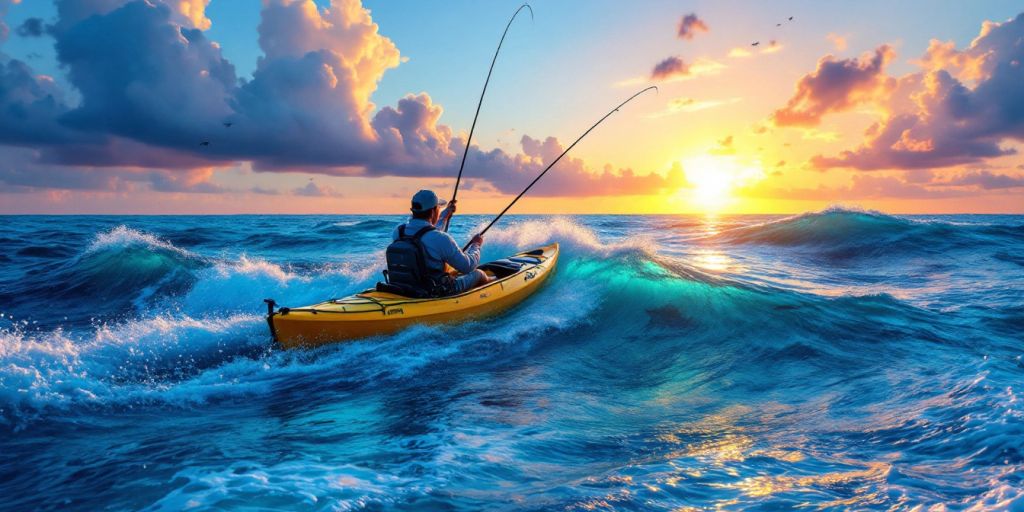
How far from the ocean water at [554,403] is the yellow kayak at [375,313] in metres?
0.17

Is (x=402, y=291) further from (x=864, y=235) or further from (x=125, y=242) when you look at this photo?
(x=864, y=235)

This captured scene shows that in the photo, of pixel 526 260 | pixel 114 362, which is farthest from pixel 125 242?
pixel 526 260

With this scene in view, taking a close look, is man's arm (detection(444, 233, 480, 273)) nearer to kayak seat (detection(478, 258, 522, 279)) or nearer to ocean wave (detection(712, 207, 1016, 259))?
kayak seat (detection(478, 258, 522, 279))

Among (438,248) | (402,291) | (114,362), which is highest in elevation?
(438,248)

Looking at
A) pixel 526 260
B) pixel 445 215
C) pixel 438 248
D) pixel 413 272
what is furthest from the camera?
pixel 526 260

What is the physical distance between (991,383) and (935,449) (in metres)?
1.75

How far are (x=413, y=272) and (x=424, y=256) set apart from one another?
0.91 ft

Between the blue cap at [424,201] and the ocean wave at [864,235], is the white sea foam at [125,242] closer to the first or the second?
the blue cap at [424,201]

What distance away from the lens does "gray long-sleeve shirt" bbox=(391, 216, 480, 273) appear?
6867 mm

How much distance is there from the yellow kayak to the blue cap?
1.17 m

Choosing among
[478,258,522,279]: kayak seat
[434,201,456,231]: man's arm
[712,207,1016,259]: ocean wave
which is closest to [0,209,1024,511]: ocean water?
[478,258,522,279]: kayak seat

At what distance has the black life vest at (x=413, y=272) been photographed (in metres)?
7.00

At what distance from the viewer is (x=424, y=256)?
23.4 ft

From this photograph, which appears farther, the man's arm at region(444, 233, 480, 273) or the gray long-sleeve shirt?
the man's arm at region(444, 233, 480, 273)
